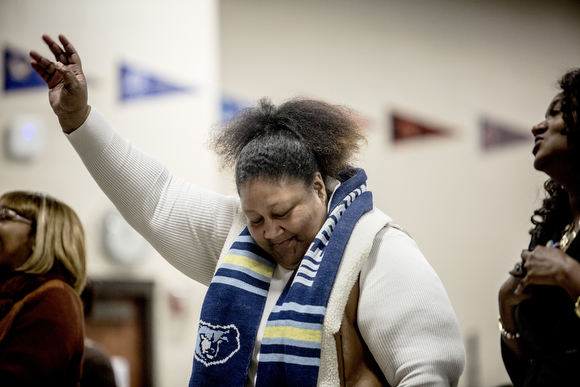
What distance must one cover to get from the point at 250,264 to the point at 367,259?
0.30 meters

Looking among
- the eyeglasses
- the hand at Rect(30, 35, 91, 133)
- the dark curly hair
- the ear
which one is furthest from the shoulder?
the dark curly hair

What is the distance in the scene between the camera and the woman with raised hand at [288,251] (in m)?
1.29

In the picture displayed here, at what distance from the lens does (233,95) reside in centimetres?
532

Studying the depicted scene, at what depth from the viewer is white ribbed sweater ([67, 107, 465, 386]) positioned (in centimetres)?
126

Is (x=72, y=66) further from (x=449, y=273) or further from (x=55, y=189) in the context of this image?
(x=449, y=273)

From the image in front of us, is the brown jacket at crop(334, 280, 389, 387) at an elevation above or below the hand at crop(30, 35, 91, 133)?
below

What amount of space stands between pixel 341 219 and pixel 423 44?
4.66 meters

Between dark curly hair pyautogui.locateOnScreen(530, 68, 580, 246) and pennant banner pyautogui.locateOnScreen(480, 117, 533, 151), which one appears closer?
dark curly hair pyautogui.locateOnScreen(530, 68, 580, 246)

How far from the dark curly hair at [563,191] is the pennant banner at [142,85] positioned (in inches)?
156

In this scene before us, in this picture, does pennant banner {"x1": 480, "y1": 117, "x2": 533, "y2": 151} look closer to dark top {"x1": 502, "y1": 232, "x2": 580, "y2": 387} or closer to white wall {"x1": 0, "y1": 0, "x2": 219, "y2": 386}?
white wall {"x1": 0, "y1": 0, "x2": 219, "y2": 386}

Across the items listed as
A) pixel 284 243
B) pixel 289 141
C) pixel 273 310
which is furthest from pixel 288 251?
pixel 289 141

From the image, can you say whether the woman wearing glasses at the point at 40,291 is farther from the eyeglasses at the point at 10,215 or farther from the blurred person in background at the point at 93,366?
the blurred person in background at the point at 93,366

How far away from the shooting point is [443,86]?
573 cm

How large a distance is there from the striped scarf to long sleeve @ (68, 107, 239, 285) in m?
0.12
